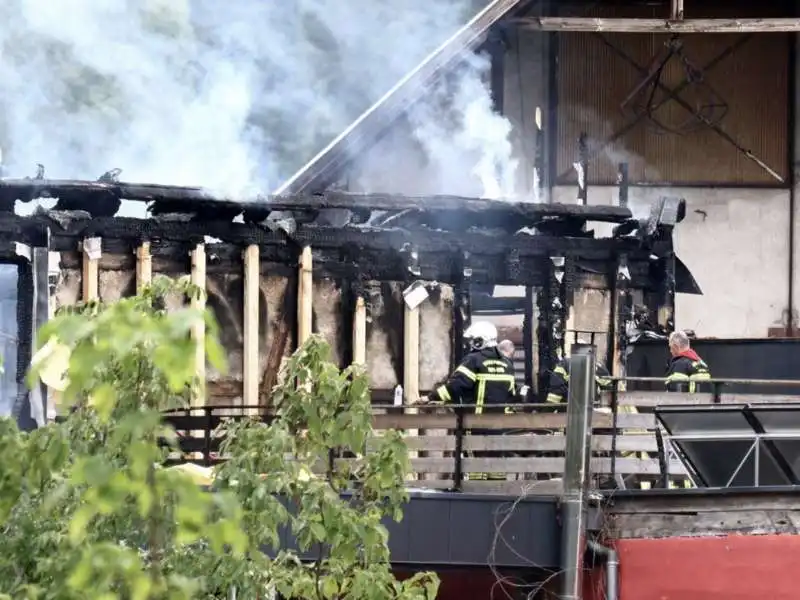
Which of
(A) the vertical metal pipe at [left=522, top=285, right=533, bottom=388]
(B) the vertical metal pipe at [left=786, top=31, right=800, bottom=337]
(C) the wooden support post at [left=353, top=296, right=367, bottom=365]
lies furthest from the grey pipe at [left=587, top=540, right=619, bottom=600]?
(B) the vertical metal pipe at [left=786, top=31, right=800, bottom=337]

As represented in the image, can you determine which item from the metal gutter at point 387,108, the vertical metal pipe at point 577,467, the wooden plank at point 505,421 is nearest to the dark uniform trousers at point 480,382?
the wooden plank at point 505,421

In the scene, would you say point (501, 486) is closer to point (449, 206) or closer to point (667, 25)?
point (449, 206)

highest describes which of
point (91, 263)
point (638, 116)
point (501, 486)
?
point (638, 116)

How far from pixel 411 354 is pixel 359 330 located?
0.60 meters

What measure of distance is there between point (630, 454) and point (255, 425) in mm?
6767

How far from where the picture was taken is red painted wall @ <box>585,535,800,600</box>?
957 cm

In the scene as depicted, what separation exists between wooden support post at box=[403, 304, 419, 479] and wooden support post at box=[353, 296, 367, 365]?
43 cm

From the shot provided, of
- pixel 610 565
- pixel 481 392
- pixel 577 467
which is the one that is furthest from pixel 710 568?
pixel 481 392

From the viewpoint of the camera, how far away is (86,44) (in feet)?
58.2

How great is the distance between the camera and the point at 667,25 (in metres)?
16.9

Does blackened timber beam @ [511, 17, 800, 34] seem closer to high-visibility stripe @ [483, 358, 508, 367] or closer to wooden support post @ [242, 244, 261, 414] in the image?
wooden support post @ [242, 244, 261, 414]

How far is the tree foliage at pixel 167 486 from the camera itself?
3041 millimetres

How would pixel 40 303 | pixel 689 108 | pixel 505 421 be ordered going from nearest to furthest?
pixel 505 421 < pixel 40 303 < pixel 689 108

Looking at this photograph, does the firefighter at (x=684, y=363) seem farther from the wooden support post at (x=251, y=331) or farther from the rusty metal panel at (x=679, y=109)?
the rusty metal panel at (x=679, y=109)
